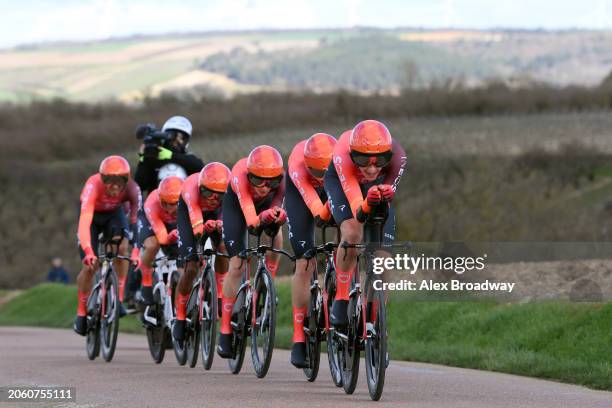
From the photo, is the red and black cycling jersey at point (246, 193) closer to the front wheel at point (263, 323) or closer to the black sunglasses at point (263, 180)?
the black sunglasses at point (263, 180)

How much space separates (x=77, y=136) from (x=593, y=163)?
63389 mm

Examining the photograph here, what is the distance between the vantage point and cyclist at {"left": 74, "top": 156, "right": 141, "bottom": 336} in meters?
17.2

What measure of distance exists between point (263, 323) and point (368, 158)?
99.0 inches

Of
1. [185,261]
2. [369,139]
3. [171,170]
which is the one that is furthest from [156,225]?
[369,139]

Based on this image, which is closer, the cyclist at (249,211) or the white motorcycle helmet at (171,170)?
the cyclist at (249,211)

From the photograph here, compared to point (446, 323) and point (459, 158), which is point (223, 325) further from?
point (459, 158)

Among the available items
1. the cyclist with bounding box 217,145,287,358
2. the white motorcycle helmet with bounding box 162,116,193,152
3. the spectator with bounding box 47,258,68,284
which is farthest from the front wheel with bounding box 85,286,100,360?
the spectator with bounding box 47,258,68,284

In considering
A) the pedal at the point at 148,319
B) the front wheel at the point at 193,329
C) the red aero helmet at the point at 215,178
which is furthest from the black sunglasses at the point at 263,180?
the pedal at the point at 148,319

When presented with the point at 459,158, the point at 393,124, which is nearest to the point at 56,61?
the point at 393,124

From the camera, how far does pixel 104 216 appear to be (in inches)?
709

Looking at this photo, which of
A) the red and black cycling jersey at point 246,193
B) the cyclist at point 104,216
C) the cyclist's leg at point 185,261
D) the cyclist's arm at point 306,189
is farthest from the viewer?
the cyclist at point 104,216

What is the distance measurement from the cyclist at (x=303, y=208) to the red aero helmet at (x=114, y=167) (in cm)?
416

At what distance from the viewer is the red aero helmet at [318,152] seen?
1320 centimetres

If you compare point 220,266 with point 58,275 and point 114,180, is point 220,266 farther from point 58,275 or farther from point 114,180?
point 58,275
